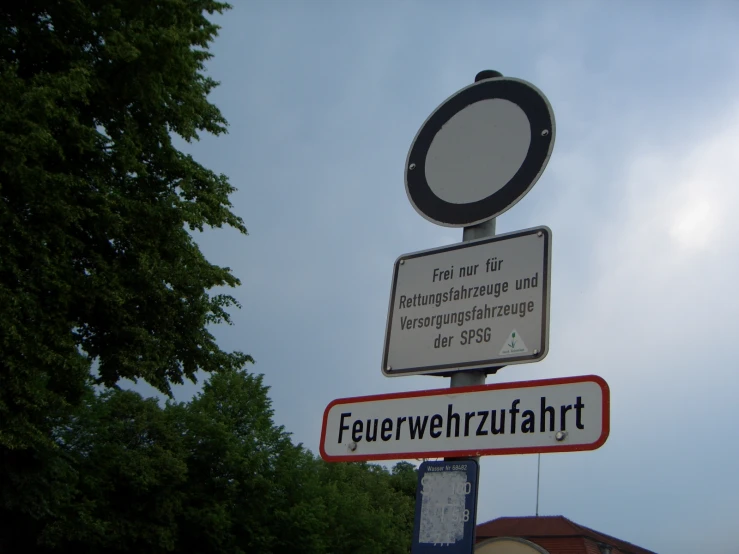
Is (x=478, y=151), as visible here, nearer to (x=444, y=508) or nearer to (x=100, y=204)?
(x=444, y=508)

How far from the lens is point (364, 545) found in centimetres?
3941

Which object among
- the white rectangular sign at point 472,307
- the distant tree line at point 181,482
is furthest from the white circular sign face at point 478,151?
the distant tree line at point 181,482

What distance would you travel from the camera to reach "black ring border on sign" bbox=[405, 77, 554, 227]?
2.68 metres

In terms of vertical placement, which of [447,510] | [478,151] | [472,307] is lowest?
[447,510]

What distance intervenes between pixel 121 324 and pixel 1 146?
3947mm

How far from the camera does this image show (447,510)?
2123 millimetres

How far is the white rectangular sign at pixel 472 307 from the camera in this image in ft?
7.55

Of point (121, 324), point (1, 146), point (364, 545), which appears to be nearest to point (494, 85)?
point (1, 146)

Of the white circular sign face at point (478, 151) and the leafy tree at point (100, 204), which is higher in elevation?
the leafy tree at point (100, 204)

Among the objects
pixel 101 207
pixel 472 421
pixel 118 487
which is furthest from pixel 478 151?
pixel 118 487

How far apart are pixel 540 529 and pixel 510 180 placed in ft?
180

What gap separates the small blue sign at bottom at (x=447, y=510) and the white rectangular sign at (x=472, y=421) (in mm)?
59

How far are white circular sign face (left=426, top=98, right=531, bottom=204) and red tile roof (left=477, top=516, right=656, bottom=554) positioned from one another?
4968 centimetres

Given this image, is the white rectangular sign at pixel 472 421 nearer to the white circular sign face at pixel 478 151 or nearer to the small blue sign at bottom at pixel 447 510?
the small blue sign at bottom at pixel 447 510
